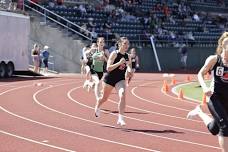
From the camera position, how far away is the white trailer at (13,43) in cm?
2792

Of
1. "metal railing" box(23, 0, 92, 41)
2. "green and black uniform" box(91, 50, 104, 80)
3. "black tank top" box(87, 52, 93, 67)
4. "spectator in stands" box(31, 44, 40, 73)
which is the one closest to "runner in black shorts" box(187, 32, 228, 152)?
"green and black uniform" box(91, 50, 104, 80)

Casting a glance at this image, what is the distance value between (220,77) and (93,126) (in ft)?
16.3

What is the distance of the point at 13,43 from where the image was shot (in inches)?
1138

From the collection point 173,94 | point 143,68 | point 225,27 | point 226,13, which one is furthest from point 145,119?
point 226,13

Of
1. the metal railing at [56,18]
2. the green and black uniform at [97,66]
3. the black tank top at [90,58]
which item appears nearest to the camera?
the green and black uniform at [97,66]

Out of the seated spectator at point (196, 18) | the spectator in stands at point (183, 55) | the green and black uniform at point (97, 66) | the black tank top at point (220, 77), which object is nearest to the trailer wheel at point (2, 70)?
the green and black uniform at point (97, 66)

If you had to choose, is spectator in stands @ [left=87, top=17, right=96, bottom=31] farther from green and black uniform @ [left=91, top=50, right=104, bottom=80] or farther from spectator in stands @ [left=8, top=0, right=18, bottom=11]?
green and black uniform @ [left=91, top=50, right=104, bottom=80]

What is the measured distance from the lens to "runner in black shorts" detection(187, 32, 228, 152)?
7098 mm

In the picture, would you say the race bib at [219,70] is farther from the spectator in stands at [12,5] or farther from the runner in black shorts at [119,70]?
the spectator in stands at [12,5]

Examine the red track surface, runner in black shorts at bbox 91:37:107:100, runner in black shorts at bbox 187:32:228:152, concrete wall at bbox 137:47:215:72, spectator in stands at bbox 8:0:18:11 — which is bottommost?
A: concrete wall at bbox 137:47:215:72

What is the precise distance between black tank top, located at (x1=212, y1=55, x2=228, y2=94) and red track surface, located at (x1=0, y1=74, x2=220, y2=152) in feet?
7.09

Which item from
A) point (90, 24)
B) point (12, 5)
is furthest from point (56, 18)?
point (12, 5)

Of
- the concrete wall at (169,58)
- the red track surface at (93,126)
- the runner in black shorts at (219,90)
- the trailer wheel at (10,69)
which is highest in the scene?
the runner in black shorts at (219,90)

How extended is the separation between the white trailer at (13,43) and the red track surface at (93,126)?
9.62 meters
